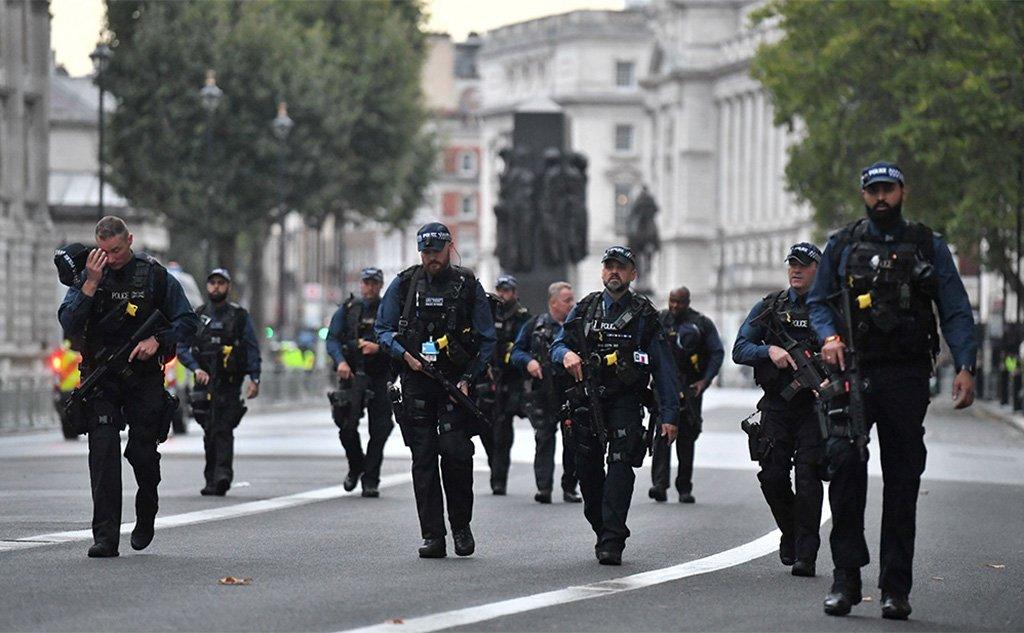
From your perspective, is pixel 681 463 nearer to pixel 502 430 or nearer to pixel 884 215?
pixel 502 430

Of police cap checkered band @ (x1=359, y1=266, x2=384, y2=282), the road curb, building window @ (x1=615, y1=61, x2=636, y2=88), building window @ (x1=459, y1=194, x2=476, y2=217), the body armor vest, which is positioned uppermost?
building window @ (x1=615, y1=61, x2=636, y2=88)

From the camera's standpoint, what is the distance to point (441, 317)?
16172 millimetres

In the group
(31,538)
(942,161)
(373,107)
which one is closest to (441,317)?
(31,538)

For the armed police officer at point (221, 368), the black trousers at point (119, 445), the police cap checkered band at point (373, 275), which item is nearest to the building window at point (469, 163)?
the police cap checkered band at point (373, 275)

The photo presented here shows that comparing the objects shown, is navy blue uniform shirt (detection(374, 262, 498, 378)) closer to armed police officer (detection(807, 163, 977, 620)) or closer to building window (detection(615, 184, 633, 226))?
armed police officer (detection(807, 163, 977, 620))

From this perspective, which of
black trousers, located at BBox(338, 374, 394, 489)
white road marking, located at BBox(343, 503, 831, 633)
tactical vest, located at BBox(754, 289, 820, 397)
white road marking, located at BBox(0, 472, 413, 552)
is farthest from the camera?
black trousers, located at BBox(338, 374, 394, 489)

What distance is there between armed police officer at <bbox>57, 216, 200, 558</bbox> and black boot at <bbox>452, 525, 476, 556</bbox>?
1756 millimetres

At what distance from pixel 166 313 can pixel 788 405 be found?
3.64 metres

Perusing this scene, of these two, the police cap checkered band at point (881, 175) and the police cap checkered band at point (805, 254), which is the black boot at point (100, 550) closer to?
the police cap checkered band at point (805, 254)

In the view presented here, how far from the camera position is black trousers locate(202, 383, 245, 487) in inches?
879

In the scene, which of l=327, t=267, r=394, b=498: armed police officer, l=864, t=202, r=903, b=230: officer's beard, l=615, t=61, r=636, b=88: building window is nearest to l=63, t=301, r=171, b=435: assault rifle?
l=864, t=202, r=903, b=230: officer's beard

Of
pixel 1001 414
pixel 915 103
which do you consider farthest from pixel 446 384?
pixel 915 103

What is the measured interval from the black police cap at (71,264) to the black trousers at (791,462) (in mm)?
4022

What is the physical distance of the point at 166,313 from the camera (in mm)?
15992
